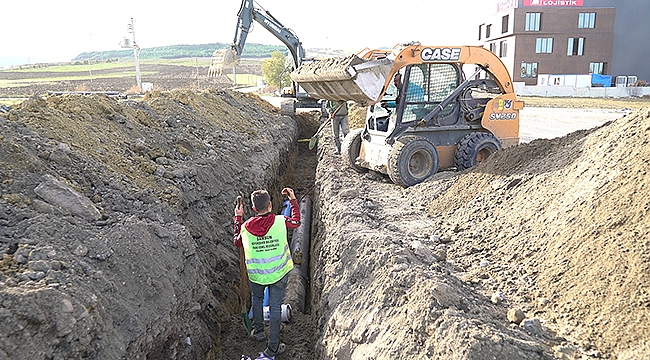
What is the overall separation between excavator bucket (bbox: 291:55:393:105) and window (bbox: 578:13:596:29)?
4263 cm

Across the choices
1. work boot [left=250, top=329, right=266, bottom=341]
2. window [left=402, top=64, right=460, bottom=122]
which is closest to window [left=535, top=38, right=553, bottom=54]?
window [left=402, top=64, right=460, bottom=122]

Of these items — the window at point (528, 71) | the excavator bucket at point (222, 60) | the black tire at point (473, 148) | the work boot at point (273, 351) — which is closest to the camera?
the work boot at point (273, 351)

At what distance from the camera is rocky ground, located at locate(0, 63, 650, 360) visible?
3232 mm

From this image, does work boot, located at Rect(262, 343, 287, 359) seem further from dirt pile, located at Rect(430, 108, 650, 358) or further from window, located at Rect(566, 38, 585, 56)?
window, located at Rect(566, 38, 585, 56)

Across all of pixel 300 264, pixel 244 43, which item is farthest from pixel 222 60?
pixel 300 264

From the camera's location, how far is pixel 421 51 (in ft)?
26.5

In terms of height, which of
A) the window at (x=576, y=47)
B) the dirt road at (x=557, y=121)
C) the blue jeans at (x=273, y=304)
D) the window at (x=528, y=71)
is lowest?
the blue jeans at (x=273, y=304)

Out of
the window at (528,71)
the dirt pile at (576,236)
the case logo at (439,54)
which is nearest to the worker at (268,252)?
the dirt pile at (576,236)

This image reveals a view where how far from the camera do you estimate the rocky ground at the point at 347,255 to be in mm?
3232

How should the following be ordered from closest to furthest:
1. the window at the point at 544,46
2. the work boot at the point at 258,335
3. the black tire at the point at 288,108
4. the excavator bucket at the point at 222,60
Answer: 1. the work boot at the point at 258,335
2. the excavator bucket at the point at 222,60
3. the black tire at the point at 288,108
4. the window at the point at 544,46

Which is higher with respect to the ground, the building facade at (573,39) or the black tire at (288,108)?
the building facade at (573,39)

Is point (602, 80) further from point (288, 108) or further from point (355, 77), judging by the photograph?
point (355, 77)

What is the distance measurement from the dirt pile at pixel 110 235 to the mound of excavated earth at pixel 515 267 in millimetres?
1484

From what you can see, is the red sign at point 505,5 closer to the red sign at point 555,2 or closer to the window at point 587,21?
the red sign at point 555,2
